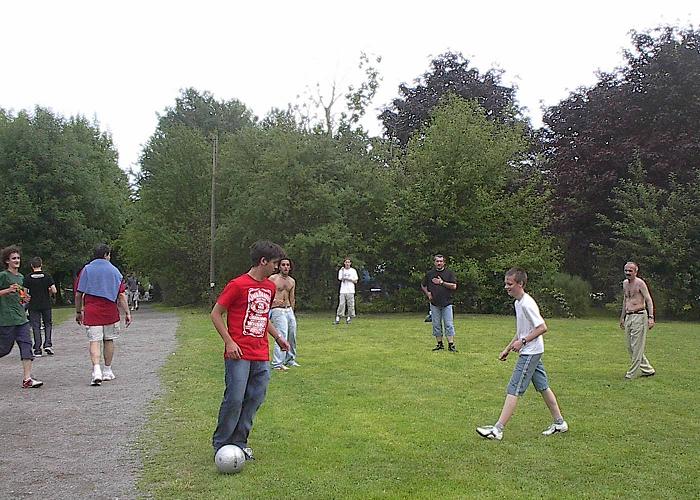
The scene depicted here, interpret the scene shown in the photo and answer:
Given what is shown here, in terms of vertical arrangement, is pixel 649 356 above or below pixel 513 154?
below

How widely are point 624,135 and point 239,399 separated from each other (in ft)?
91.8

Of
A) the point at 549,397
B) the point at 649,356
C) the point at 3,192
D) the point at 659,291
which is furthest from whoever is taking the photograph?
the point at 3,192

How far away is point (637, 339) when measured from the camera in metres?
11.8

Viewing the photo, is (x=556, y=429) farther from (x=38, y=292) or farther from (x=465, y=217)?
(x=465, y=217)

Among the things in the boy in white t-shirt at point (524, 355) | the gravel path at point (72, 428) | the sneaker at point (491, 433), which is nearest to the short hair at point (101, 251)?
the gravel path at point (72, 428)

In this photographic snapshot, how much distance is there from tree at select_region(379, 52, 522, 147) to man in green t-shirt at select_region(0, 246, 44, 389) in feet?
105

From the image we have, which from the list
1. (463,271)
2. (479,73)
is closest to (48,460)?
(463,271)

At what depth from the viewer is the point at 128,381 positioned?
1170cm

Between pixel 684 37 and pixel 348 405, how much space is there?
2664 cm

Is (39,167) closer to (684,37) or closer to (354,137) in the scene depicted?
(354,137)

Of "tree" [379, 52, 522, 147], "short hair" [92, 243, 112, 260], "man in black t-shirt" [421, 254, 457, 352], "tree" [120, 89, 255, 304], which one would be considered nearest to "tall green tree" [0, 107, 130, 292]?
"tree" [120, 89, 255, 304]

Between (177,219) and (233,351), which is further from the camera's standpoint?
(177,219)

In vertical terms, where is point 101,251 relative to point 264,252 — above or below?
above

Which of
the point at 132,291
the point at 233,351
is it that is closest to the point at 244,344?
the point at 233,351
